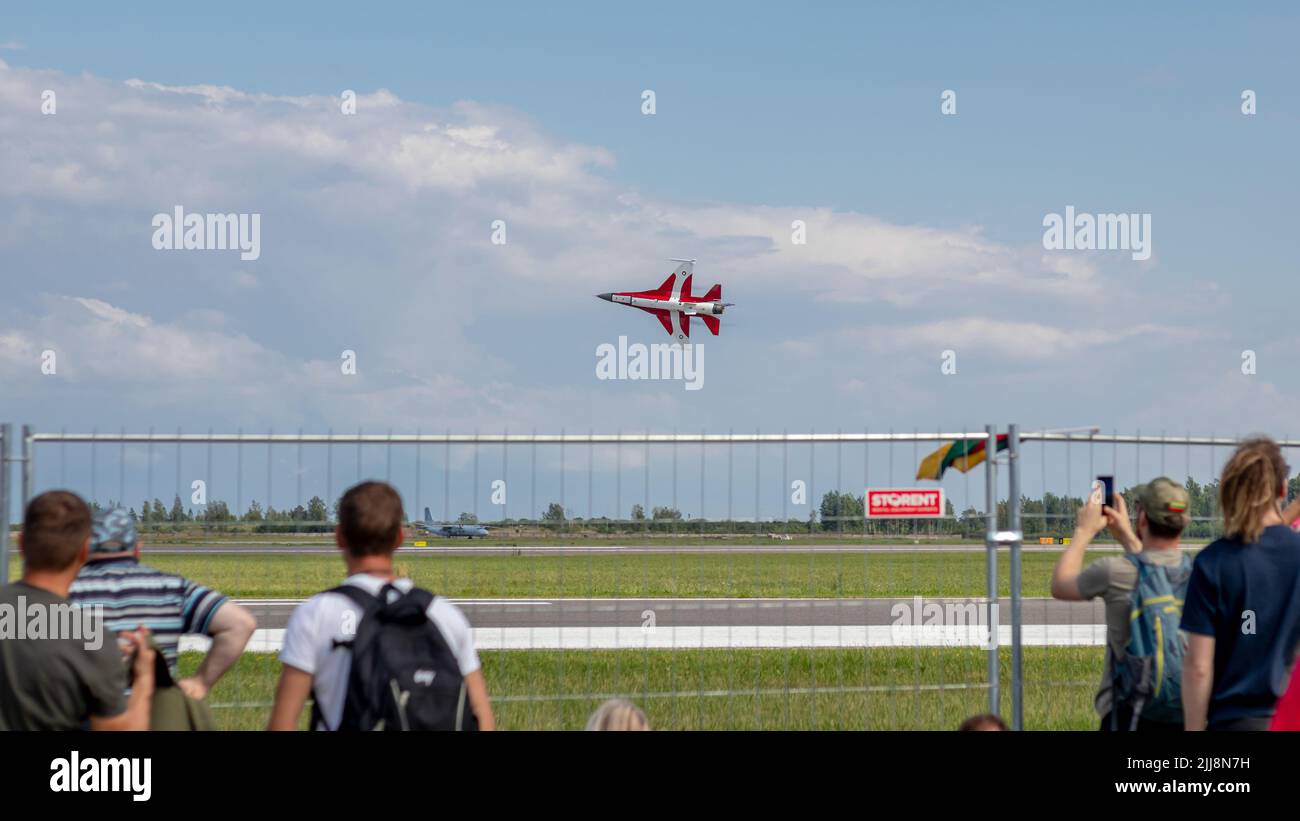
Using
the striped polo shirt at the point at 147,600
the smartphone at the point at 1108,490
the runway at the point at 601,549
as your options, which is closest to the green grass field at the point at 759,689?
the runway at the point at 601,549

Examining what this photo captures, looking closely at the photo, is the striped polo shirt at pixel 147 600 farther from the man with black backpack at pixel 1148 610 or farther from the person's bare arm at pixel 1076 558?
the man with black backpack at pixel 1148 610

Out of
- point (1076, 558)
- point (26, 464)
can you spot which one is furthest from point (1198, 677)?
point (26, 464)

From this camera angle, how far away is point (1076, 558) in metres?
5.27

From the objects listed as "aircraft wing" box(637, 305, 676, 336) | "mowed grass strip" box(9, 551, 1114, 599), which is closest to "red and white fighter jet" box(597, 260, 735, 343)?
"aircraft wing" box(637, 305, 676, 336)

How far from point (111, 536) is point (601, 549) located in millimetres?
3183

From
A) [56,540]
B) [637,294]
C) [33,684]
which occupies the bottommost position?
[33,684]

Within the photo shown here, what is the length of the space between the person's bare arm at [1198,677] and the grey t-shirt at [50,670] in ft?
12.0

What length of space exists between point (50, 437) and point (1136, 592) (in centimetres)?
557

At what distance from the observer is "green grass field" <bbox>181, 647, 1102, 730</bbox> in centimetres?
873

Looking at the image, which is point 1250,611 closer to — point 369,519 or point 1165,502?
point 1165,502
